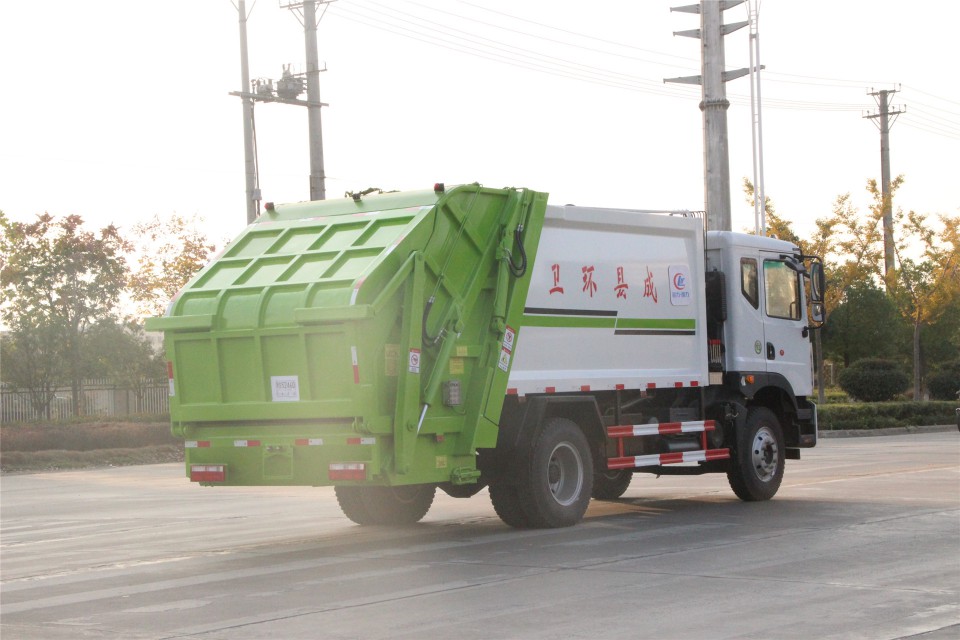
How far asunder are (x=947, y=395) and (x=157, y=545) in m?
36.8

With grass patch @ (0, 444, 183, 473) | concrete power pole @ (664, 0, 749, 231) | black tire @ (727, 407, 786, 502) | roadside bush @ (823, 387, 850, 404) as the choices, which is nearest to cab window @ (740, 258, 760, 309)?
black tire @ (727, 407, 786, 502)

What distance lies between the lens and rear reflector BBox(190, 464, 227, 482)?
1174 centimetres

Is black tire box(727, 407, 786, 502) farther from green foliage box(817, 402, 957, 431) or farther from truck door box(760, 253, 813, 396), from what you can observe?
green foliage box(817, 402, 957, 431)

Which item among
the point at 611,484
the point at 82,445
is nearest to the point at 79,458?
the point at 82,445

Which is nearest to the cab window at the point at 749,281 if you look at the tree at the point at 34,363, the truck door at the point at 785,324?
the truck door at the point at 785,324

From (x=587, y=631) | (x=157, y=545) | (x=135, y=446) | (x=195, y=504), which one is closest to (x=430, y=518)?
(x=157, y=545)

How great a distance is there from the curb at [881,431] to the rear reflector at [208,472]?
2341cm

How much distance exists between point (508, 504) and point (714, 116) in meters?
13.2

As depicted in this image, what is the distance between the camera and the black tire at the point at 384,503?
13.4m

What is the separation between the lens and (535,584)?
30.1 ft

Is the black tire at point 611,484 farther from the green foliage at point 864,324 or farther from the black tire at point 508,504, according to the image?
the green foliage at point 864,324

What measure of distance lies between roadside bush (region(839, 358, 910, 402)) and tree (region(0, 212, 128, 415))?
2234 centimetres

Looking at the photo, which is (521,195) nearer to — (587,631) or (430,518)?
(430,518)

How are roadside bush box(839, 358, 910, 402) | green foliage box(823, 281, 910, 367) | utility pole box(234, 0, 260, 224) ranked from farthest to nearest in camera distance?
green foliage box(823, 281, 910, 367)
roadside bush box(839, 358, 910, 402)
utility pole box(234, 0, 260, 224)
